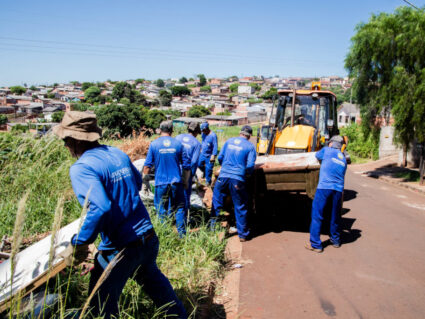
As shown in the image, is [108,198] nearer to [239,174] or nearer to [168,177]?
[168,177]

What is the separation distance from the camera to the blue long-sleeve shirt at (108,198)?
6.97 ft

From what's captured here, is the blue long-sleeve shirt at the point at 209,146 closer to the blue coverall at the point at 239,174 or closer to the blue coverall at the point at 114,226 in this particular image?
the blue coverall at the point at 239,174

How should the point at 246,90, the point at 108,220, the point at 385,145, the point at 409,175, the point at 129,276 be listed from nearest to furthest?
1. the point at 108,220
2. the point at 129,276
3. the point at 409,175
4. the point at 385,145
5. the point at 246,90

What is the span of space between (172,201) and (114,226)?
2557mm

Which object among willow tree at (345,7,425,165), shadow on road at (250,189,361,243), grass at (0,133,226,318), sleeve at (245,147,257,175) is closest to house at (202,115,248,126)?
willow tree at (345,7,425,165)

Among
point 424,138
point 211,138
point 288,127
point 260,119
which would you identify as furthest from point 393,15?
point 260,119

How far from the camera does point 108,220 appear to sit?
225 cm

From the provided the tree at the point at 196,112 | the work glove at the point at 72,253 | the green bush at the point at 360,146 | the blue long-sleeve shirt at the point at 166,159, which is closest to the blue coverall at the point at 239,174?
the blue long-sleeve shirt at the point at 166,159

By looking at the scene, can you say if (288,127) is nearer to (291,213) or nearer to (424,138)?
(291,213)

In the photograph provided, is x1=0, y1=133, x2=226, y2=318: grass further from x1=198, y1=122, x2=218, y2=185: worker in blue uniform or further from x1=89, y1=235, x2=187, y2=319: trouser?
x1=198, y1=122, x2=218, y2=185: worker in blue uniform

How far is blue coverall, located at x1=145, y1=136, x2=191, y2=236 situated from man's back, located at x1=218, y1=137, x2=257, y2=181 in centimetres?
78

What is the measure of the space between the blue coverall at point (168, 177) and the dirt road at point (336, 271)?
4.02 feet

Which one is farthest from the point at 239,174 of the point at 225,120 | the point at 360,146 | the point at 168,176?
the point at 225,120

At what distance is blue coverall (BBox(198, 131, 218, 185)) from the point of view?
862cm
